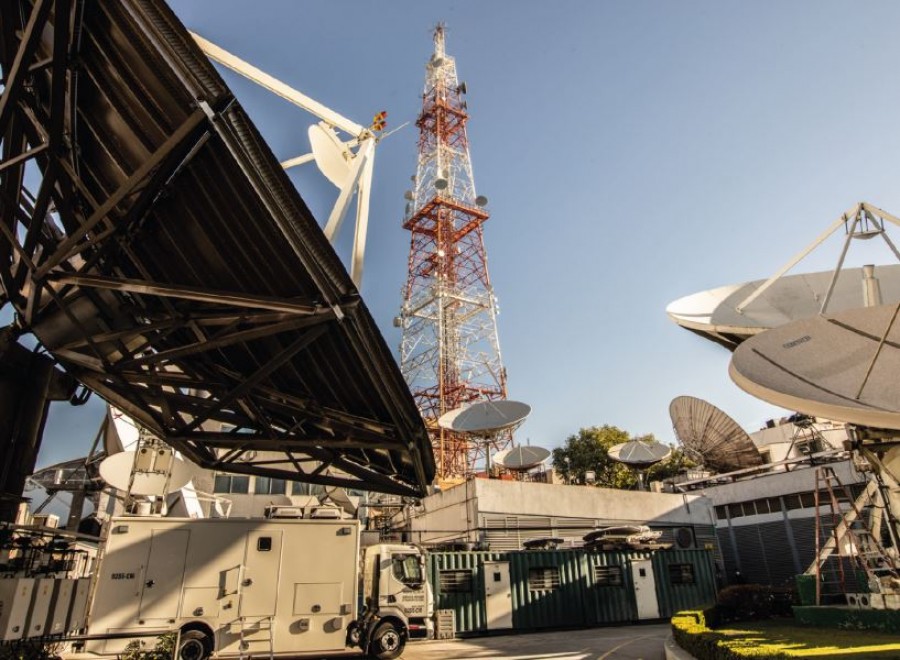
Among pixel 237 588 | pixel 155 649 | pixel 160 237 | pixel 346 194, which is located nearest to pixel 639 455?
pixel 237 588

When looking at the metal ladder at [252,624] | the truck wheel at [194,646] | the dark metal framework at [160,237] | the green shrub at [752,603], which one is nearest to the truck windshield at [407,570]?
the metal ladder at [252,624]

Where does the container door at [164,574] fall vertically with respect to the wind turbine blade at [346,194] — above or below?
below

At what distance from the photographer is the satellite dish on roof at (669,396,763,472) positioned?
129 feet

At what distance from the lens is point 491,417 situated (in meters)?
37.3

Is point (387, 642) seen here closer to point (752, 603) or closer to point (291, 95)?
point (752, 603)

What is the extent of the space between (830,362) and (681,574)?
19.7 metres

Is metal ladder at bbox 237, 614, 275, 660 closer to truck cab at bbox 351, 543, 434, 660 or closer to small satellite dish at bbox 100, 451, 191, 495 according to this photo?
truck cab at bbox 351, 543, 434, 660

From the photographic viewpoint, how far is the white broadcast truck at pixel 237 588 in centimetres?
1429

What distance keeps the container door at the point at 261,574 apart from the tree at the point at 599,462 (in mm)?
47523

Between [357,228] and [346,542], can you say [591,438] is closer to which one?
[346,542]

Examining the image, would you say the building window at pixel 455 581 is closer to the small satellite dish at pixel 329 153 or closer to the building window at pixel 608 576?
the building window at pixel 608 576

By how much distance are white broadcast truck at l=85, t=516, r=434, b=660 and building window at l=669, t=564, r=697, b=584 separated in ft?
63.7

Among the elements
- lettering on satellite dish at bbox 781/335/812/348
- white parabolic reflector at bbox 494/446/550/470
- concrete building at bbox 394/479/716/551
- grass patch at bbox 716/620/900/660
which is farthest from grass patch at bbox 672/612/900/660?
white parabolic reflector at bbox 494/446/550/470

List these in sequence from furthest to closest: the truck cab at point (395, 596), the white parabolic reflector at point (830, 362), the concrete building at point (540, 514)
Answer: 1. the concrete building at point (540, 514)
2. the truck cab at point (395, 596)
3. the white parabolic reflector at point (830, 362)
